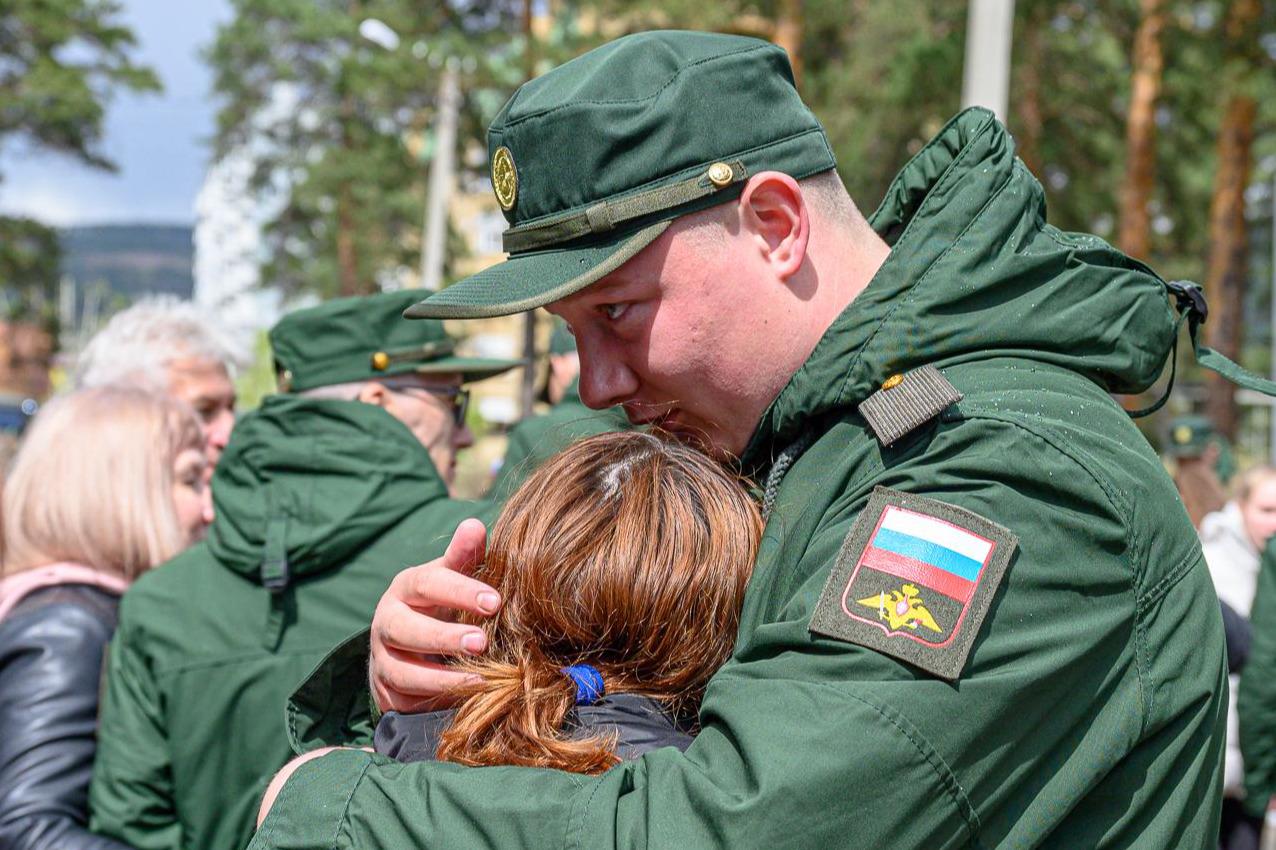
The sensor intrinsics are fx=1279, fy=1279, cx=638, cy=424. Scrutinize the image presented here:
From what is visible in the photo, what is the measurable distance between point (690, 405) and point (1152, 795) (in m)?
0.75

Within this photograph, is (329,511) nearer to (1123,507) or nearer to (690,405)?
(690,405)

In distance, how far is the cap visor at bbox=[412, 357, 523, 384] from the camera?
11.6ft

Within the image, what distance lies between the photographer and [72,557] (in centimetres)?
311

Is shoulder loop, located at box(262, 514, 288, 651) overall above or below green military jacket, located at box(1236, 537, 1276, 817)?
above

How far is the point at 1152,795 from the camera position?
55.3 inches

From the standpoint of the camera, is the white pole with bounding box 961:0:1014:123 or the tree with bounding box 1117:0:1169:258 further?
the tree with bounding box 1117:0:1169:258

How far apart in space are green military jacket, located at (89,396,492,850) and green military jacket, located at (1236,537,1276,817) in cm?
312

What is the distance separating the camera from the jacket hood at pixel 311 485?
9.62 feet

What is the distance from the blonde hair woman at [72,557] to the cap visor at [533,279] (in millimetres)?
1603

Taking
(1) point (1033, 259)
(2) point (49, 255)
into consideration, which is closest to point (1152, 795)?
(1) point (1033, 259)

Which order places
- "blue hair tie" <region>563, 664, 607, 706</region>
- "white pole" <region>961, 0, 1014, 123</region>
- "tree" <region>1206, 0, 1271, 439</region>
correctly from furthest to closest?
"tree" <region>1206, 0, 1271, 439</region>, "white pole" <region>961, 0, 1014, 123</region>, "blue hair tie" <region>563, 664, 607, 706</region>

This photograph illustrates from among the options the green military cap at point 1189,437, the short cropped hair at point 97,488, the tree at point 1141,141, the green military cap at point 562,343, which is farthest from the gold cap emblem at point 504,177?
the tree at point 1141,141

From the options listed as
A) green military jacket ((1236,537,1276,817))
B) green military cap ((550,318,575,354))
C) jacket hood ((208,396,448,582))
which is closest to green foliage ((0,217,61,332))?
green military cap ((550,318,575,354))

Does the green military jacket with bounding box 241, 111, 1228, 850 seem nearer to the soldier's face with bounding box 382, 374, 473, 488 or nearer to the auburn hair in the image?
the auburn hair
